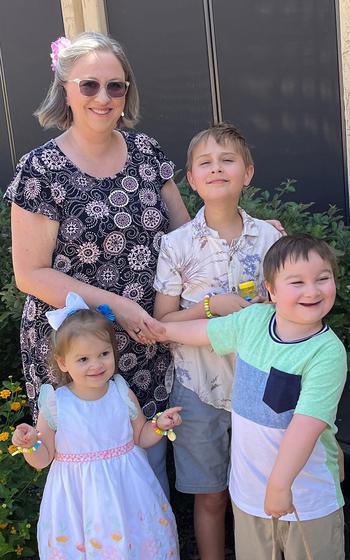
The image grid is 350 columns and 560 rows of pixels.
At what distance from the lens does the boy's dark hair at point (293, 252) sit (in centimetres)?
219

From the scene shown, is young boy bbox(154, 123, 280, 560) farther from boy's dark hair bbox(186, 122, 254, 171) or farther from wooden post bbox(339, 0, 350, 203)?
wooden post bbox(339, 0, 350, 203)

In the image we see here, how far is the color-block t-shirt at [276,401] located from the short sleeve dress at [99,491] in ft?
1.07

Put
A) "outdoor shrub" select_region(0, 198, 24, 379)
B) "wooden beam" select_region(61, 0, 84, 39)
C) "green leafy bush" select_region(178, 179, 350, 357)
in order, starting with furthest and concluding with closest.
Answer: "wooden beam" select_region(61, 0, 84, 39) < "outdoor shrub" select_region(0, 198, 24, 379) < "green leafy bush" select_region(178, 179, 350, 357)

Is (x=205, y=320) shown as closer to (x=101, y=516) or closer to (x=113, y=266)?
(x=113, y=266)

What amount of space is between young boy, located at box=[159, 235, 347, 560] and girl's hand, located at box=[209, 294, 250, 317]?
92mm

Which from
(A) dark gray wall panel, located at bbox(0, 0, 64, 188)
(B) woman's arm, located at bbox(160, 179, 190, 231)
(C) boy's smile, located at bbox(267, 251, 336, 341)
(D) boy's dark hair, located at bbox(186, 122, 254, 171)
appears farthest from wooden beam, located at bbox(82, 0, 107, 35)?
(C) boy's smile, located at bbox(267, 251, 336, 341)

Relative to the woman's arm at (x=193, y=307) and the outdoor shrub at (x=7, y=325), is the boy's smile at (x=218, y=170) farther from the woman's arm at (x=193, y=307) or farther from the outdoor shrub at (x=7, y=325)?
the outdoor shrub at (x=7, y=325)

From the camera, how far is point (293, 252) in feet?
7.20

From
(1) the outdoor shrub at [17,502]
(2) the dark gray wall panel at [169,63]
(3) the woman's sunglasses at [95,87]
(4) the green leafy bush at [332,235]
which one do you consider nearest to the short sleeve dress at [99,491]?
(1) the outdoor shrub at [17,502]

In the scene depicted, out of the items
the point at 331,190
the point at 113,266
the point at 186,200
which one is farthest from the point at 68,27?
the point at 113,266

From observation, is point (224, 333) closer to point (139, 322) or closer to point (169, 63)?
point (139, 322)

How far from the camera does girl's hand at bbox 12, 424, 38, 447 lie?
230cm

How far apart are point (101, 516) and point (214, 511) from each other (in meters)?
0.59

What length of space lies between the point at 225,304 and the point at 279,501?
72 centimetres
